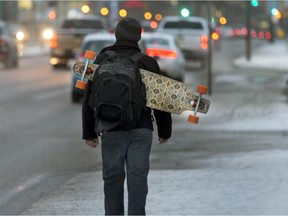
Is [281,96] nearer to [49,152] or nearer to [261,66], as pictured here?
[49,152]

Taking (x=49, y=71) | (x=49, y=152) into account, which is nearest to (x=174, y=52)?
(x=49, y=71)

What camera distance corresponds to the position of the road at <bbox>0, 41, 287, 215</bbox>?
9.55m

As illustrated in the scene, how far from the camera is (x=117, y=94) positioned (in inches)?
226

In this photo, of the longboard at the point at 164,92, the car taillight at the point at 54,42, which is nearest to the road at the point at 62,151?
the longboard at the point at 164,92

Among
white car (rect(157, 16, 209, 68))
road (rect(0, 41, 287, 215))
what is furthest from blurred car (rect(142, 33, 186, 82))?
white car (rect(157, 16, 209, 68))

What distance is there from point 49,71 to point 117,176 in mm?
26495

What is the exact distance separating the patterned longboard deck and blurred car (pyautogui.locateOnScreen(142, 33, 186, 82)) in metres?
18.1

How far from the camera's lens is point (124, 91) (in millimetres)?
5754

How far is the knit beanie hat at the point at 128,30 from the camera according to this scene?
20.1 feet

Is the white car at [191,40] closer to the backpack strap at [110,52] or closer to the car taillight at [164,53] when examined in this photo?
the car taillight at [164,53]

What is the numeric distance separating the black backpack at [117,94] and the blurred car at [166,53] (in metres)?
18.3

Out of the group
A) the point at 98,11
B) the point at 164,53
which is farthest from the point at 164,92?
the point at 98,11

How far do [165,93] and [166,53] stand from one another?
19.3 m

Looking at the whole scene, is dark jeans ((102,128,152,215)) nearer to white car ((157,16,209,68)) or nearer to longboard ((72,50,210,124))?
longboard ((72,50,210,124))
